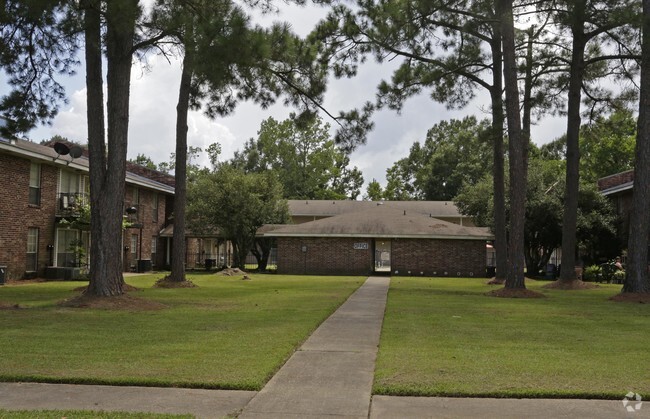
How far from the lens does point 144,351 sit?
8195 mm

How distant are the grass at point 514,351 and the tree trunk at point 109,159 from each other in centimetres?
653

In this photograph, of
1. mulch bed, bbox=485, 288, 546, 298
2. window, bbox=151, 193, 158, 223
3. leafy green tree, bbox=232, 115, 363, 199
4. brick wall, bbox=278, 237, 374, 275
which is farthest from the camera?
leafy green tree, bbox=232, 115, 363, 199

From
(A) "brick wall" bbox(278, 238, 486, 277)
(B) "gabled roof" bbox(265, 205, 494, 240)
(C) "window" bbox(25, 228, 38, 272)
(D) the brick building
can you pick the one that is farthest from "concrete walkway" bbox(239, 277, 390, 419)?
(D) the brick building

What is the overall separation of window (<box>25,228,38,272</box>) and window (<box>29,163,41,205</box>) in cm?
116

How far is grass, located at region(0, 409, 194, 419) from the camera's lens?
17.0ft

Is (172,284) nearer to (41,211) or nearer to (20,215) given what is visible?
(20,215)

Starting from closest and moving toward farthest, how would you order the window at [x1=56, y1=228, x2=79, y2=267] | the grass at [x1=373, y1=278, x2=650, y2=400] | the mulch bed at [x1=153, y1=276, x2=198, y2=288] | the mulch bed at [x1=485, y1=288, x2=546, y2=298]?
the grass at [x1=373, y1=278, x2=650, y2=400] < the mulch bed at [x1=485, y1=288, x2=546, y2=298] < the mulch bed at [x1=153, y1=276, x2=198, y2=288] < the window at [x1=56, y1=228, x2=79, y2=267]

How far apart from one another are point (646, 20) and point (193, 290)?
49.9 ft

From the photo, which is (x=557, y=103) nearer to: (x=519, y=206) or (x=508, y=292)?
(x=519, y=206)

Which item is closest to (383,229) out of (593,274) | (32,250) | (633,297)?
(593,274)

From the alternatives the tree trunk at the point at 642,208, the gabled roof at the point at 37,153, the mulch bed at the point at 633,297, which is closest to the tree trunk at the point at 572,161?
the tree trunk at the point at 642,208

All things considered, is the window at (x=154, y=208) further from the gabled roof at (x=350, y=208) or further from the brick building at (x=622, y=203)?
the brick building at (x=622, y=203)

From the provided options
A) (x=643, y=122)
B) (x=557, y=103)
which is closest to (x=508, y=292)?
(x=643, y=122)

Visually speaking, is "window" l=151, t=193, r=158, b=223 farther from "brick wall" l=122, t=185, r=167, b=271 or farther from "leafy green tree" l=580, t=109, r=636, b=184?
"leafy green tree" l=580, t=109, r=636, b=184
